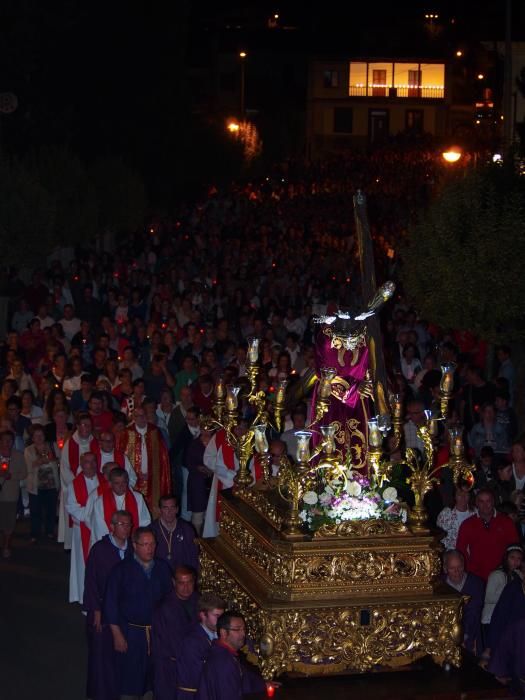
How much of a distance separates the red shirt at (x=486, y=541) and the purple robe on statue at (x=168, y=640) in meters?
2.99

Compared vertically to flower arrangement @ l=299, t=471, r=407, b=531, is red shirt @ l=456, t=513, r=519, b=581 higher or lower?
lower

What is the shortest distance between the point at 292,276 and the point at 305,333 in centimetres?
544

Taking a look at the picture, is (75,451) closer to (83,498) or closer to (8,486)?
(8,486)

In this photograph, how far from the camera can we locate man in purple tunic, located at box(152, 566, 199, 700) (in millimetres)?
10172

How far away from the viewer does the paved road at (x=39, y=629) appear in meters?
11.9

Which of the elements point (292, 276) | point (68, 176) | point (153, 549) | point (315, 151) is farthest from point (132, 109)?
point (153, 549)

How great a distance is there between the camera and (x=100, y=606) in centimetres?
1135

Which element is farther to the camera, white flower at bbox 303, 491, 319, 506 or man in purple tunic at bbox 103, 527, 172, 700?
man in purple tunic at bbox 103, 527, 172, 700

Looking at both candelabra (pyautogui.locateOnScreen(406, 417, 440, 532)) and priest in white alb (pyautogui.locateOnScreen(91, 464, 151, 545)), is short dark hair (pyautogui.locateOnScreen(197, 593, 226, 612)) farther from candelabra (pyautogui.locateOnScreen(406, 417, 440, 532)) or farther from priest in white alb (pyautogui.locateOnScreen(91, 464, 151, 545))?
priest in white alb (pyautogui.locateOnScreen(91, 464, 151, 545))

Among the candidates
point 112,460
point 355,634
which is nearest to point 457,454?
point 355,634

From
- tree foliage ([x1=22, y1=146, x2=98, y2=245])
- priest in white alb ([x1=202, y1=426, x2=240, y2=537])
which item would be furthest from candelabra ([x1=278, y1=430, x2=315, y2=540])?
tree foliage ([x1=22, y1=146, x2=98, y2=245])

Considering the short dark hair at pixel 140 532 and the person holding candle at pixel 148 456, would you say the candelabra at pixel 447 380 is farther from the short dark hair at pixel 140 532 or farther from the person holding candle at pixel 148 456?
the person holding candle at pixel 148 456

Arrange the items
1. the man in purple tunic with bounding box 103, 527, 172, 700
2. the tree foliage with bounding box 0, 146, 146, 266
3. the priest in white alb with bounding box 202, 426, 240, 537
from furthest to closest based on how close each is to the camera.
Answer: the tree foliage with bounding box 0, 146, 146, 266, the priest in white alb with bounding box 202, 426, 240, 537, the man in purple tunic with bounding box 103, 527, 172, 700

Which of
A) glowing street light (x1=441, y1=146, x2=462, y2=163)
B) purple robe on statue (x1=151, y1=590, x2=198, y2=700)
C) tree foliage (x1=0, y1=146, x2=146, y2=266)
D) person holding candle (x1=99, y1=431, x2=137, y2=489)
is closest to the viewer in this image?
purple robe on statue (x1=151, y1=590, x2=198, y2=700)
